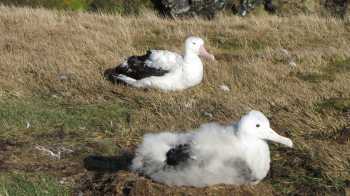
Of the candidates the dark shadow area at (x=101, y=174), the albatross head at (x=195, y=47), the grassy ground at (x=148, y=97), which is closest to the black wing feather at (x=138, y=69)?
the grassy ground at (x=148, y=97)

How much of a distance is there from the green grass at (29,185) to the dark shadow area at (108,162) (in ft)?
1.24

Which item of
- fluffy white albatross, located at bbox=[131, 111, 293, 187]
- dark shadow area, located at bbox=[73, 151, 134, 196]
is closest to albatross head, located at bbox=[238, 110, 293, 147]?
fluffy white albatross, located at bbox=[131, 111, 293, 187]

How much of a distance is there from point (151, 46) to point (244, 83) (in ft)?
9.06

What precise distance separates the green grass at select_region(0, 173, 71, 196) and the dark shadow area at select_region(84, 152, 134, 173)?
38cm

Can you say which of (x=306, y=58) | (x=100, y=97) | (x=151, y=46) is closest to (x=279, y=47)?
(x=306, y=58)

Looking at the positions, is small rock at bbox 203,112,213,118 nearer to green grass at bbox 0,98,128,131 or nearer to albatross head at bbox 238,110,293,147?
green grass at bbox 0,98,128,131

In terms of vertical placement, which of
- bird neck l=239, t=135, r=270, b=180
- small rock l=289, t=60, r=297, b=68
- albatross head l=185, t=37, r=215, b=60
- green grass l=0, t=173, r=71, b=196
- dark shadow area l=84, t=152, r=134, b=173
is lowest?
small rock l=289, t=60, r=297, b=68

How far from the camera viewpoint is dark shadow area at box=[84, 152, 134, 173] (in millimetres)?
5590

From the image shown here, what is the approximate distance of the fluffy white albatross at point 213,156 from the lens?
4824 millimetres

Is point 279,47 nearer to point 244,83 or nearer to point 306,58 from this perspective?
point 306,58

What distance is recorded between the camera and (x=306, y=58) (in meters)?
9.51

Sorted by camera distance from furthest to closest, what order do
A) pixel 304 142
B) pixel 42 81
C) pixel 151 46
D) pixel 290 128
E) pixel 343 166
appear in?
pixel 151 46 < pixel 42 81 < pixel 290 128 < pixel 304 142 < pixel 343 166

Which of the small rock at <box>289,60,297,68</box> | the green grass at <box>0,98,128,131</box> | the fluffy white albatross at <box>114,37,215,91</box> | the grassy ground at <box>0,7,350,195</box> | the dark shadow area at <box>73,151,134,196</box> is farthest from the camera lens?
the small rock at <box>289,60,297,68</box>

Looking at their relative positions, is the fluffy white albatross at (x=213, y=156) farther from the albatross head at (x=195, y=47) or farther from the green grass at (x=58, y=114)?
the albatross head at (x=195, y=47)
